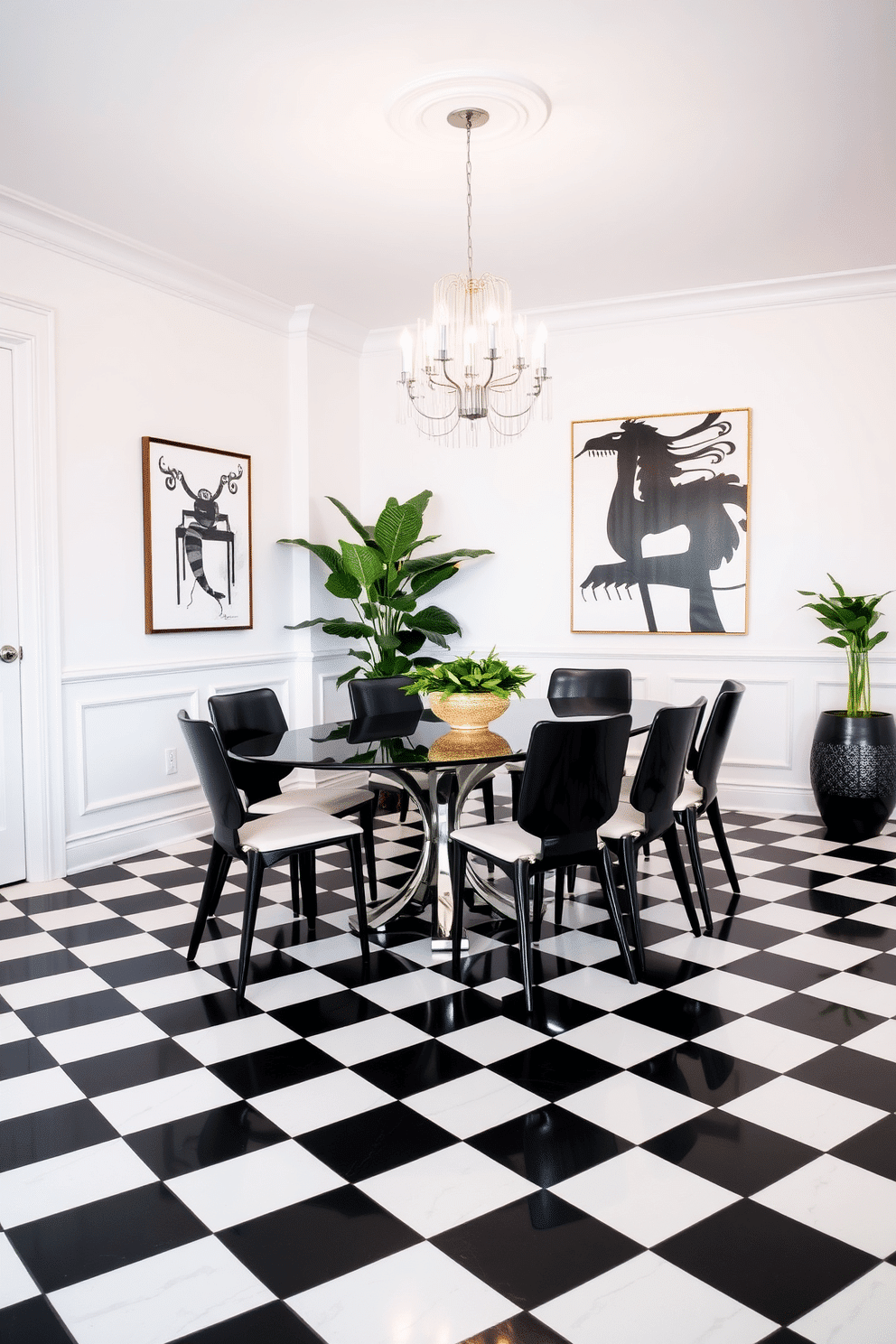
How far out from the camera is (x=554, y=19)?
2.88 meters

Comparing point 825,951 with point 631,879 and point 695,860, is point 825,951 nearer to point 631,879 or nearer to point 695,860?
point 695,860

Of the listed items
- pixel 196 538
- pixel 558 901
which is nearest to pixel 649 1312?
pixel 558 901

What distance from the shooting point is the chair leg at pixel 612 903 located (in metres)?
3.14

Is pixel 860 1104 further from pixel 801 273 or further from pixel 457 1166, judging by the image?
pixel 801 273

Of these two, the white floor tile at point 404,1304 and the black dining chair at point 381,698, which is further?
the black dining chair at point 381,698

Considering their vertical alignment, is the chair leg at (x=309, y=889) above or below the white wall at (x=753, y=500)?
below

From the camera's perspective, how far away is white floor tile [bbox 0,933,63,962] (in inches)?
137

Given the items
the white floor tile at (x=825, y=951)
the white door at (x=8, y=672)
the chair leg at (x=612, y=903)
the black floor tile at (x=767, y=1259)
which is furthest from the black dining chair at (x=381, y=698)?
the black floor tile at (x=767, y=1259)

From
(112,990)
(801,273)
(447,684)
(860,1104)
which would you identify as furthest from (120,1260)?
(801,273)

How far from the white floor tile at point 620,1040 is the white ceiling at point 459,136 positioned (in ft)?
9.62

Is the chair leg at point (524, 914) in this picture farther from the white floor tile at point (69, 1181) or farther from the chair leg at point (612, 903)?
the white floor tile at point (69, 1181)

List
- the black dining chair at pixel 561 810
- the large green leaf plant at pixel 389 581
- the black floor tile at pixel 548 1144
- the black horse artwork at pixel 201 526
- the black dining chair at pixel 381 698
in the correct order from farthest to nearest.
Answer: the large green leaf plant at pixel 389 581 → the black horse artwork at pixel 201 526 → the black dining chair at pixel 381 698 → the black dining chair at pixel 561 810 → the black floor tile at pixel 548 1144

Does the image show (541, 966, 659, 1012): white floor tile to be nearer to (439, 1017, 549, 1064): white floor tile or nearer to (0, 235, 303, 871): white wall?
(439, 1017, 549, 1064): white floor tile

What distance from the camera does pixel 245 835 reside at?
326 centimetres
